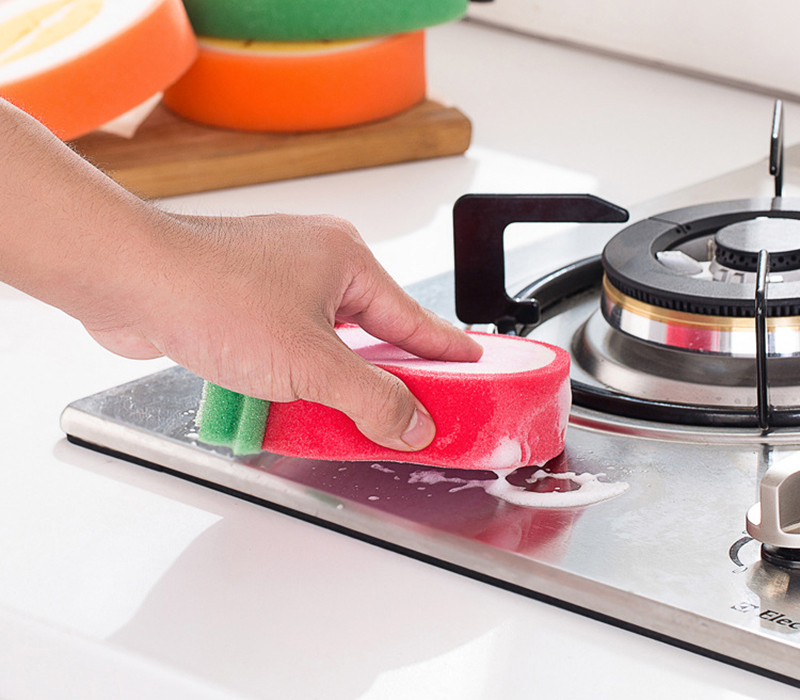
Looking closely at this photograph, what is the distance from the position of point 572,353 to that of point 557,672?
0.93ft

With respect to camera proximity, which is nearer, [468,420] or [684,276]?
[468,420]

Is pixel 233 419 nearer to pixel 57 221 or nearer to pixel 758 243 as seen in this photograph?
pixel 57 221

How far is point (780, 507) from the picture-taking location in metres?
0.42

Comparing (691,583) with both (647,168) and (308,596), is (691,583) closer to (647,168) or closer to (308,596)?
(308,596)

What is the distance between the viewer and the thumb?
18.5 inches

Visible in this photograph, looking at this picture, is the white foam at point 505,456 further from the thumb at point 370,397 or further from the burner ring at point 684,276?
the burner ring at point 684,276

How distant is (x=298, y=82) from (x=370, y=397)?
2.12ft

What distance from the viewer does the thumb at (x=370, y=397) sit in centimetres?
47

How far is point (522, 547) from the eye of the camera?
46 cm

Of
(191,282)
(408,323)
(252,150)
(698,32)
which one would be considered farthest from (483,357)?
(698,32)

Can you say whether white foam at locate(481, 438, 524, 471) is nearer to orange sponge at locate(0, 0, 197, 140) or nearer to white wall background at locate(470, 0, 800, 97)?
orange sponge at locate(0, 0, 197, 140)

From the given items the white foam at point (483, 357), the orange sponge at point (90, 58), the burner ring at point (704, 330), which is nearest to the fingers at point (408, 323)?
the white foam at point (483, 357)

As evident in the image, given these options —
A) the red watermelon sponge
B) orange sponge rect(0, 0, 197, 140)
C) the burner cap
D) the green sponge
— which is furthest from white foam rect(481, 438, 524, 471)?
orange sponge rect(0, 0, 197, 140)

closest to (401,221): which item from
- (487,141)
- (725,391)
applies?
(487,141)
